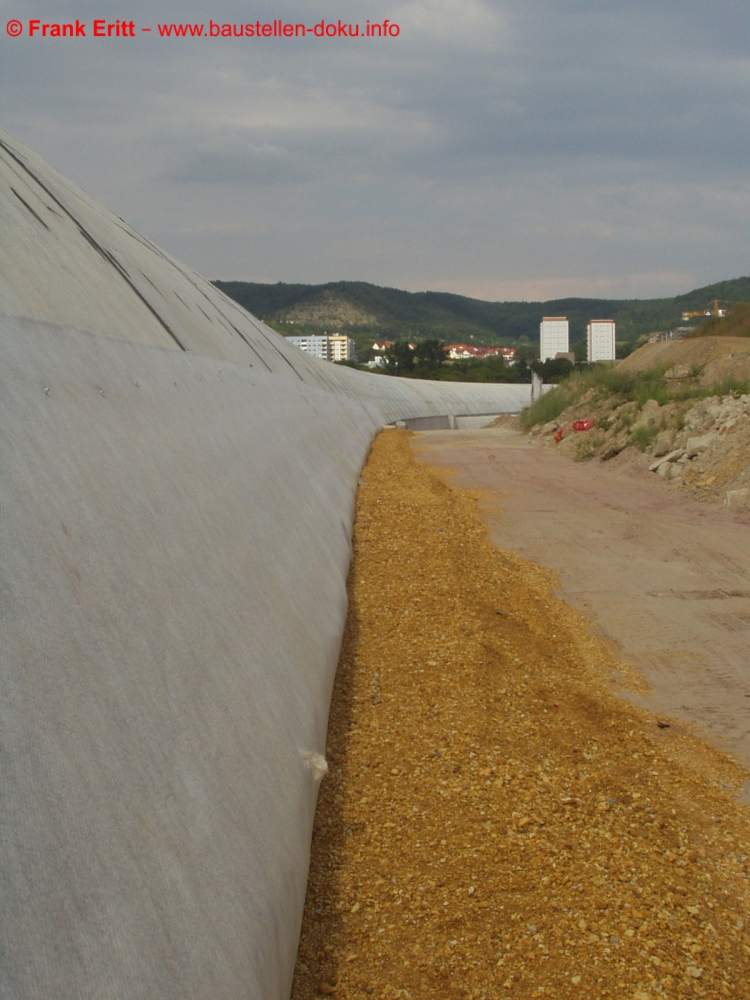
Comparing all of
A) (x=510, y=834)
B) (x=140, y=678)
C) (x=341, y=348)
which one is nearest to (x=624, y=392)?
(x=510, y=834)

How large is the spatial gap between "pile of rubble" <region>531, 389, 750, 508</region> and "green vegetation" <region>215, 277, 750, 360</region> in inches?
4579

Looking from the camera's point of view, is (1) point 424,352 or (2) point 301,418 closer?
(2) point 301,418

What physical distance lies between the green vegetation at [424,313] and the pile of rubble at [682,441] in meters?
116

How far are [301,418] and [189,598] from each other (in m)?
7.44

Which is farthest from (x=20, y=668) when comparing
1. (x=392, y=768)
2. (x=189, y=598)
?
(x=392, y=768)

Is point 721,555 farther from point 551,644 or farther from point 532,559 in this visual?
point 551,644

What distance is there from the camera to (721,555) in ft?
31.4

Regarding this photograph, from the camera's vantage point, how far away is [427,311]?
17938 cm

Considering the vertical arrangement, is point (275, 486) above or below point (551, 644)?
above

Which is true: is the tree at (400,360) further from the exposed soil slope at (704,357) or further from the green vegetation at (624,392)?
the green vegetation at (624,392)

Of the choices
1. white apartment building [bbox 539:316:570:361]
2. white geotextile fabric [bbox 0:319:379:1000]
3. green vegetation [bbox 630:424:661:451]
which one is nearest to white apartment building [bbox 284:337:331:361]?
white apartment building [bbox 539:316:570:361]

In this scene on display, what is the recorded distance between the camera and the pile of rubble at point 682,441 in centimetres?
1377

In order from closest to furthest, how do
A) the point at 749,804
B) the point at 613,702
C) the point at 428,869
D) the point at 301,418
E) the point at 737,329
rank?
the point at 428,869 < the point at 749,804 < the point at 613,702 < the point at 301,418 < the point at 737,329

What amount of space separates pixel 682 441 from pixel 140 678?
15.8 m
